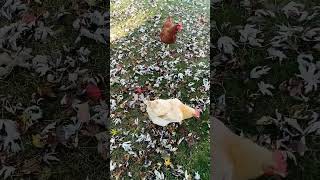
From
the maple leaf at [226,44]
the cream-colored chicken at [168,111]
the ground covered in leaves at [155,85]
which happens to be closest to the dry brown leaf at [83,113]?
the ground covered in leaves at [155,85]

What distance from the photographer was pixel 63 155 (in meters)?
2.82

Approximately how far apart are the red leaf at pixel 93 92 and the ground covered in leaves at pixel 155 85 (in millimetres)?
96

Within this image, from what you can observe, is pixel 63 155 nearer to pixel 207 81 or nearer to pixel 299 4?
pixel 207 81

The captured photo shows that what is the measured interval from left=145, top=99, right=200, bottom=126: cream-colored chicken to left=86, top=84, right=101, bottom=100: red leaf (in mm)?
325

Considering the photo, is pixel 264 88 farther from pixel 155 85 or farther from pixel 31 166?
pixel 31 166

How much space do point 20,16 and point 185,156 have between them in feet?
5.42

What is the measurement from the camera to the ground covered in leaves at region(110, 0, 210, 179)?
2783 millimetres

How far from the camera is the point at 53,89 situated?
3.16 metres

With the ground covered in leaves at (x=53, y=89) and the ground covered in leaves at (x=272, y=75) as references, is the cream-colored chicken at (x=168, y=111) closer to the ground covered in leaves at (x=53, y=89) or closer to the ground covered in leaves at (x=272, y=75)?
the ground covered in leaves at (x=272, y=75)

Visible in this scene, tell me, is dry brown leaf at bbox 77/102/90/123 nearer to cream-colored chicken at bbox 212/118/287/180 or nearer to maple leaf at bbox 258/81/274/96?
cream-colored chicken at bbox 212/118/287/180

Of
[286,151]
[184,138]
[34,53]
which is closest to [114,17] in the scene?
[34,53]

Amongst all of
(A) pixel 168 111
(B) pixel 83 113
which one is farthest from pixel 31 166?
(A) pixel 168 111

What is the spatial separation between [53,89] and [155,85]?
2.02 feet

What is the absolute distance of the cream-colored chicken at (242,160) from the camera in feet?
8.45
